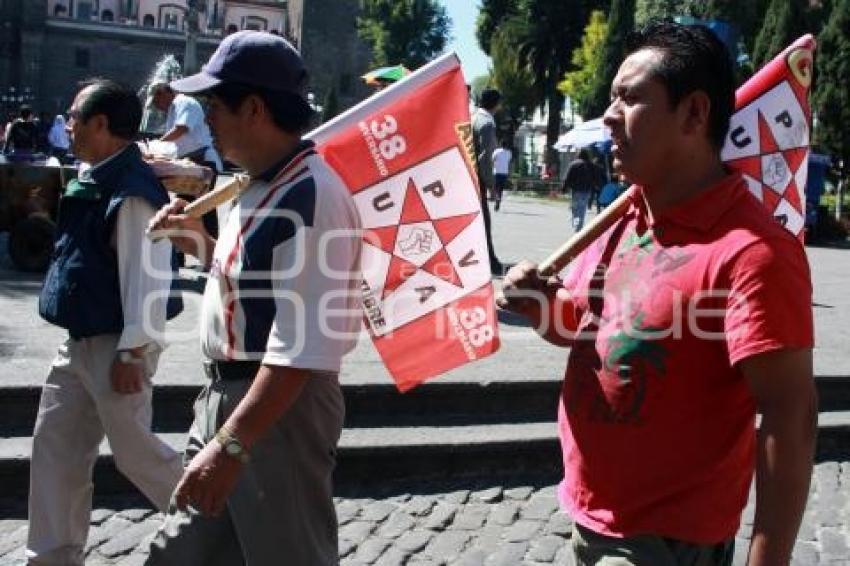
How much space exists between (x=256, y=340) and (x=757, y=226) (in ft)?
3.98

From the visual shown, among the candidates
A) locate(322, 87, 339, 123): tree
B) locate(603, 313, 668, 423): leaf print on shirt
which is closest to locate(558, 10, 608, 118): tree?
locate(322, 87, 339, 123): tree

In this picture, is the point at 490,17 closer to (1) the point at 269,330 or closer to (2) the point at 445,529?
(2) the point at 445,529

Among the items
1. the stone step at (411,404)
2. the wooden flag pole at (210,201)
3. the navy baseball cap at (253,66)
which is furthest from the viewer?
the stone step at (411,404)

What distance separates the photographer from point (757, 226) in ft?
6.75

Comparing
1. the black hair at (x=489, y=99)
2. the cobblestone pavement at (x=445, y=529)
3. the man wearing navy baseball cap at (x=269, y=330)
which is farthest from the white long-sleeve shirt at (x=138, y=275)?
the black hair at (x=489, y=99)

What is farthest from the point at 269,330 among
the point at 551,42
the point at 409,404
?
the point at 551,42

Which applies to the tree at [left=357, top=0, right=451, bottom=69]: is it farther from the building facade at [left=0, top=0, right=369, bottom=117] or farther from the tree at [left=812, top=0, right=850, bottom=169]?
the tree at [left=812, top=0, right=850, bottom=169]

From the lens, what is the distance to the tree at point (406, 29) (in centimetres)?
7225

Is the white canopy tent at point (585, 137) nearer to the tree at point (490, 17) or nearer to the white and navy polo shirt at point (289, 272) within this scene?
the white and navy polo shirt at point (289, 272)

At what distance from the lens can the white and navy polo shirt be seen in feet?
8.32

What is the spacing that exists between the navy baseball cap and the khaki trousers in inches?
51.7

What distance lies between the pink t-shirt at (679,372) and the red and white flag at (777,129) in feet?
6.30

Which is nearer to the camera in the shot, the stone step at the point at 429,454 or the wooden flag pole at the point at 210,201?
the wooden flag pole at the point at 210,201

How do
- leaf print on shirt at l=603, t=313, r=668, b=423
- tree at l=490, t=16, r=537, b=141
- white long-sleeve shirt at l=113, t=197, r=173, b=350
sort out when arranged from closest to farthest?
1. leaf print on shirt at l=603, t=313, r=668, b=423
2. white long-sleeve shirt at l=113, t=197, r=173, b=350
3. tree at l=490, t=16, r=537, b=141
